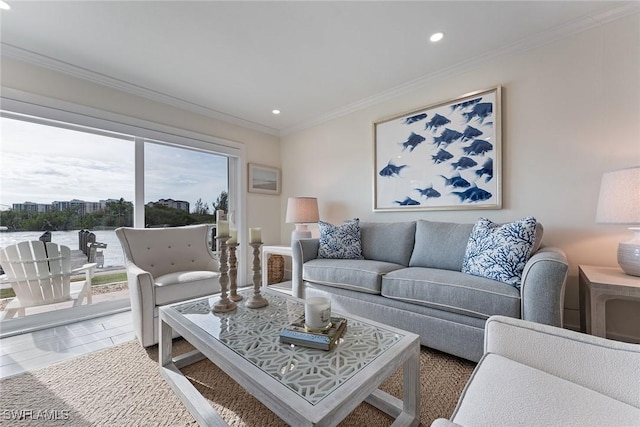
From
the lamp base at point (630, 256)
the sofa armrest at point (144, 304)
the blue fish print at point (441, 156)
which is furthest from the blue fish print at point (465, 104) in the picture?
the sofa armrest at point (144, 304)

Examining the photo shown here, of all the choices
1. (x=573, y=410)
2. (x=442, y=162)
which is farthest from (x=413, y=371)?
(x=442, y=162)

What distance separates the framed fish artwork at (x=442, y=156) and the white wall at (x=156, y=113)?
1734 millimetres

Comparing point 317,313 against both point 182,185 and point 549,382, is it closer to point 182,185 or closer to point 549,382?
point 549,382

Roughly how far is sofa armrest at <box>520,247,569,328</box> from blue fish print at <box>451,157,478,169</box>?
3.95ft

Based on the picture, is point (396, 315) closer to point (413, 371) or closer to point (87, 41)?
point (413, 371)

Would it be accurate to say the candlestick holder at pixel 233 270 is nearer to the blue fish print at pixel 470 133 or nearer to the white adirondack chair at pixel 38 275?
the white adirondack chair at pixel 38 275

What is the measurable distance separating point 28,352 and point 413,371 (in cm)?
259

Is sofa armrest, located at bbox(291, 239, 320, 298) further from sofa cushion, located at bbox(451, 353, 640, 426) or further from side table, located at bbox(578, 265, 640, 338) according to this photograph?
side table, located at bbox(578, 265, 640, 338)

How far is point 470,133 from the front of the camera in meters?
2.39

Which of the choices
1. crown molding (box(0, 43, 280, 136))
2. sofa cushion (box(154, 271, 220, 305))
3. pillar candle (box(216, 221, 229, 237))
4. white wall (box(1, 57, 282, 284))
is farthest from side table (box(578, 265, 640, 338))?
crown molding (box(0, 43, 280, 136))

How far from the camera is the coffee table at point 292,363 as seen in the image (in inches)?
30.5

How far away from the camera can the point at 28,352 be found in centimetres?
186

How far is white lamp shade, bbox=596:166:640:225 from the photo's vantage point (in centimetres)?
148

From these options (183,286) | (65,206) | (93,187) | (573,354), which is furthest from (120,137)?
(573,354)
